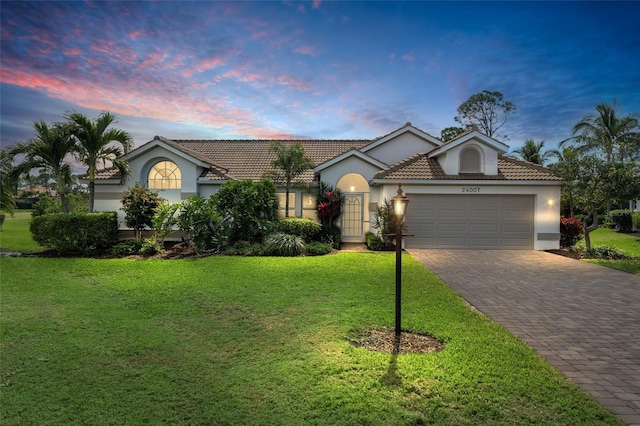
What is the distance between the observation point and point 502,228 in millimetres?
16094

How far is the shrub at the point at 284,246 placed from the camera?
46.3 ft

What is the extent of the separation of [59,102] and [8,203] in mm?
7533

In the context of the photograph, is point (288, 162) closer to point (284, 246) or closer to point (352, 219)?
point (352, 219)

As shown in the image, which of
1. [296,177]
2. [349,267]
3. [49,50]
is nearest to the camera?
[49,50]

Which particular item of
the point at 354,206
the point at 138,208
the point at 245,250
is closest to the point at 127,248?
the point at 138,208

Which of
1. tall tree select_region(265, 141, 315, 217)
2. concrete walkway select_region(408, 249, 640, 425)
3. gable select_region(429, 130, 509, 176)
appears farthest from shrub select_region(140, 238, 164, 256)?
gable select_region(429, 130, 509, 176)

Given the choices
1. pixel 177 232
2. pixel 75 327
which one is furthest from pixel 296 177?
pixel 75 327

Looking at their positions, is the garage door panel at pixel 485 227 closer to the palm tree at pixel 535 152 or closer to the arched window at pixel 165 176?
the arched window at pixel 165 176

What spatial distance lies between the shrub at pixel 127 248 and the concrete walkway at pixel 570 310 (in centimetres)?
1142

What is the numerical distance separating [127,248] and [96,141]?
532 centimetres

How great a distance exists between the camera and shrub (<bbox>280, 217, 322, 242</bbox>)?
51.7 ft

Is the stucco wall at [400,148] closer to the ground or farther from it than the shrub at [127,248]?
farther from it

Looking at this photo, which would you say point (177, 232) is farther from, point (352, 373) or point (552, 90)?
point (552, 90)

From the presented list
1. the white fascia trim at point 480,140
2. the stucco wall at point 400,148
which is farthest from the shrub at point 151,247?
the white fascia trim at point 480,140
